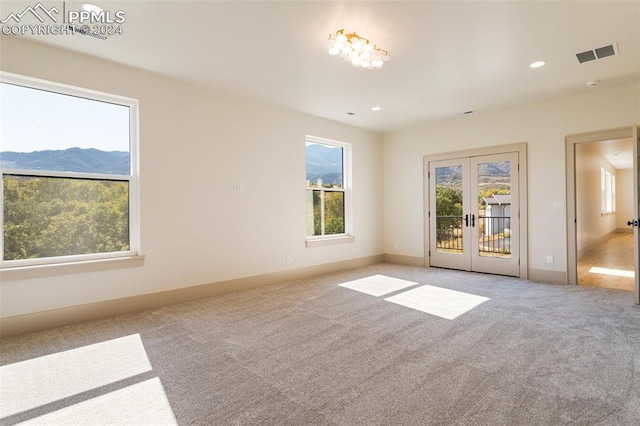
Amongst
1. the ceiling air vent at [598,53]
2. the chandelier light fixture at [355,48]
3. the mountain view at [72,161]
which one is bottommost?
the mountain view at [72,161]

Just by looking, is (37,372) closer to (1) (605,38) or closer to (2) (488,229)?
(1) (605,38)

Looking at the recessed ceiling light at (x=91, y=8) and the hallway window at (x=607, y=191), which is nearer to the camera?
the recessed ceiling light at (x=91, y=8)

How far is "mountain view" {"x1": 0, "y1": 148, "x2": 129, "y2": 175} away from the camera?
10.6 feet

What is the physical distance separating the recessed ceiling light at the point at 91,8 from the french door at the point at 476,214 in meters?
5.61

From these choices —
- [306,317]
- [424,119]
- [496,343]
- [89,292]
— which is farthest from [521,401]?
[424,119]

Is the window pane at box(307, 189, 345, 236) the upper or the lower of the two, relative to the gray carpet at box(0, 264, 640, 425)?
upper

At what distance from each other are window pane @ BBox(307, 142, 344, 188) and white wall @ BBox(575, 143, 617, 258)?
4.41 metres

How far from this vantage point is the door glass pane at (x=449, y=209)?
618 centimetres

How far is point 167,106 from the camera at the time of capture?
410cm

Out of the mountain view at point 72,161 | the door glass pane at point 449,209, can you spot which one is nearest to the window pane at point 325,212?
the door glass pane at point 449,209

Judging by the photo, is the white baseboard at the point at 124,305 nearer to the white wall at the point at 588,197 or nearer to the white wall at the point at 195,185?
the white wall at the point at 195,185

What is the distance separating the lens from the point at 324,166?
20.5 ft

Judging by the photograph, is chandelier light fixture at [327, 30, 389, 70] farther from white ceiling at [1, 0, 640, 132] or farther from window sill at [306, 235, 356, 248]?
window sill at [306, 235, 356, 248]

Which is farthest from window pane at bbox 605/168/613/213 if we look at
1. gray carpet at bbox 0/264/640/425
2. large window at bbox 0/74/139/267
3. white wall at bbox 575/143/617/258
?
large window at bbox 0/74/139/267
